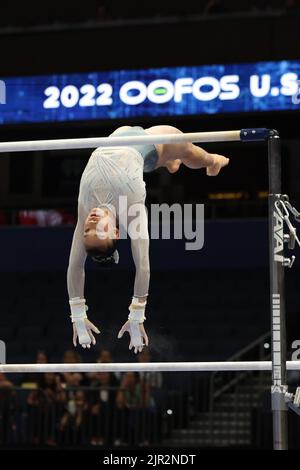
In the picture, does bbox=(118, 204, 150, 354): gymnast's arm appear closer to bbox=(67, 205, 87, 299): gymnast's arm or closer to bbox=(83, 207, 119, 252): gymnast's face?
bbox=(83, 207, 119, 252): gymnast's face

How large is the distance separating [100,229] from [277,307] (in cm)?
125

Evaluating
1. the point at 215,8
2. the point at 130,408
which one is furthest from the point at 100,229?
the point at 215,8

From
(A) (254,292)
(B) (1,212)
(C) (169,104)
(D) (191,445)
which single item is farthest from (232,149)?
(A) (254,292)

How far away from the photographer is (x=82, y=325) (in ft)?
22.3

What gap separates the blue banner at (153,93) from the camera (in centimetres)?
1380

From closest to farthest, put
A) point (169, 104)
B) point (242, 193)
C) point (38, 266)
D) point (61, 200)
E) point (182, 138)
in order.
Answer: point (182, 138), point (38, 266), point (61, 200), point (169, 104), point (242, 193)

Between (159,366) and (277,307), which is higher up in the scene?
(277,307)

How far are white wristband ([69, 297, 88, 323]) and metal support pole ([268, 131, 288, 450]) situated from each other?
1300 millimetres

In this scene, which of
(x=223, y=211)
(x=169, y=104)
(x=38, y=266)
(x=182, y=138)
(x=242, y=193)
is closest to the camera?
(x=182, y=138)

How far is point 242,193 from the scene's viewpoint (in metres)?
15.4

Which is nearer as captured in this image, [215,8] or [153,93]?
[153,93]

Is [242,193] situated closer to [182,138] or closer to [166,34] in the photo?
[166,34]

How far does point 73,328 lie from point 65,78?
8.15m

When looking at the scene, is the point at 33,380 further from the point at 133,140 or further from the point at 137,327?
the point at 133,140
